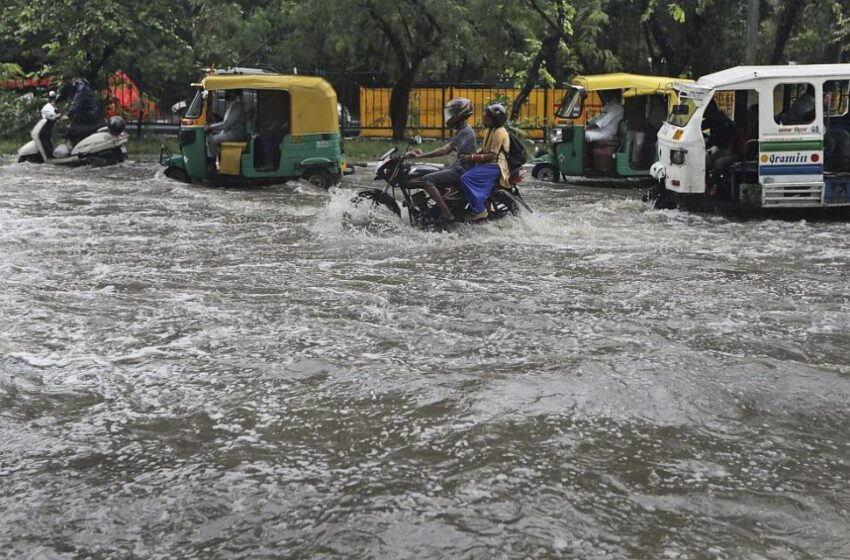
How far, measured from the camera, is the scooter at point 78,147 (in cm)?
1742

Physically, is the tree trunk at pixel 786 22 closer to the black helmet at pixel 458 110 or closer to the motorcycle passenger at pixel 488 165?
the motorcycle passenger at pixel 488 165

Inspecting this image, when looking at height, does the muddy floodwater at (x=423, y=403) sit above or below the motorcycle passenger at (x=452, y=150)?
below

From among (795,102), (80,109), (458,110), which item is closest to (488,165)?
(458,110)

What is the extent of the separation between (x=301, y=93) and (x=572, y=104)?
4570mm

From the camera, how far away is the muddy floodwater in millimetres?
4004

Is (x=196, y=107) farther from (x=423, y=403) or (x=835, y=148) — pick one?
(x=423, y=403)

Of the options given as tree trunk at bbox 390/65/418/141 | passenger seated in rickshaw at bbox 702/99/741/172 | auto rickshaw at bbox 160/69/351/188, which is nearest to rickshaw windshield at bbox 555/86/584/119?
passenger seated in rickshaw at bbox 702/99/741/172

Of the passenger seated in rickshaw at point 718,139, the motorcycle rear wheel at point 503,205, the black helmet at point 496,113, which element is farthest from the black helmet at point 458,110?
the passenger seated in rickshaw at point 718,139

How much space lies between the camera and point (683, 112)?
12844 millimetres

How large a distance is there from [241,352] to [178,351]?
0.38 meters

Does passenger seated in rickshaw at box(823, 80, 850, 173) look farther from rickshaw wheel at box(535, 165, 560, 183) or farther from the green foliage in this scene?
the green foliage

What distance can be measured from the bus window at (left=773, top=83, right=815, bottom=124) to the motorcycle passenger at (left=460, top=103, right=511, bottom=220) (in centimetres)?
357

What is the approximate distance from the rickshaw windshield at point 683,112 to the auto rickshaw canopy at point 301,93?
16.2ft

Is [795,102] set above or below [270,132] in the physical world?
above
